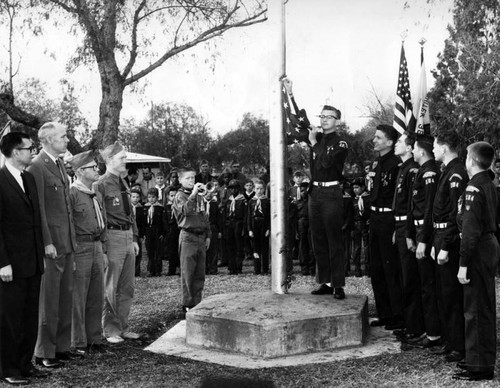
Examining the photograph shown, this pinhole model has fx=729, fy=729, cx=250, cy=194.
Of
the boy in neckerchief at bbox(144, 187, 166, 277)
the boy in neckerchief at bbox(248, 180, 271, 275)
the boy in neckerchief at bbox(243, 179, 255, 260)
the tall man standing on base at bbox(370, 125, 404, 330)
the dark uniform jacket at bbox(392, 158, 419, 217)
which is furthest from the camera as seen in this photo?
the boy in neckerchief at bbox(243, 179, 255, 260)

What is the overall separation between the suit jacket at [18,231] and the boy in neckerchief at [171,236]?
8422 millimetres

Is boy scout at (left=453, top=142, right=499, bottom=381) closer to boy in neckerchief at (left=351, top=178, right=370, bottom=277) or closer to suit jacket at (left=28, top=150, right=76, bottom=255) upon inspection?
suit jacket at (left=28, top=150, right=76, bottom=255)

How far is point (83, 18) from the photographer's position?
68.2ft

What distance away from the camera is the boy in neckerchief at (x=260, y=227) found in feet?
48.8

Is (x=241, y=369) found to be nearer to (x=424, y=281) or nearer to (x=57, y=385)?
(x=57, y=385)

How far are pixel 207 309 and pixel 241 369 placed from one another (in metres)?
1.29

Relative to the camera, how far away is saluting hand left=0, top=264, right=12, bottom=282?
6453 millimetres

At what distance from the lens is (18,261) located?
661cm

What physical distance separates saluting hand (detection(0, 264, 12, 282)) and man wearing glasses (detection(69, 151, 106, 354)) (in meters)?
1.31

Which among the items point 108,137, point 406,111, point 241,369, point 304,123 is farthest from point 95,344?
point 108,137

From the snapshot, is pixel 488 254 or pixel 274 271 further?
pixel 274 271

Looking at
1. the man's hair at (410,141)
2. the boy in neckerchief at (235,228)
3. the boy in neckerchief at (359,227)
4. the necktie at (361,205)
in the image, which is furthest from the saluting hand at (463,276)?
the boy in neckerchief at (235,228)

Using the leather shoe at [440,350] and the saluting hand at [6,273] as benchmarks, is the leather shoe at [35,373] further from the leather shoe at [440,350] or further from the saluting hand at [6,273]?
the leather shoe at [440,350]

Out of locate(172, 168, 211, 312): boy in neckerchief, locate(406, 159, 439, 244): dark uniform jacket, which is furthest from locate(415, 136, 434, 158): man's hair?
locate(172, 168, 211, 312): boy in neckerchief
